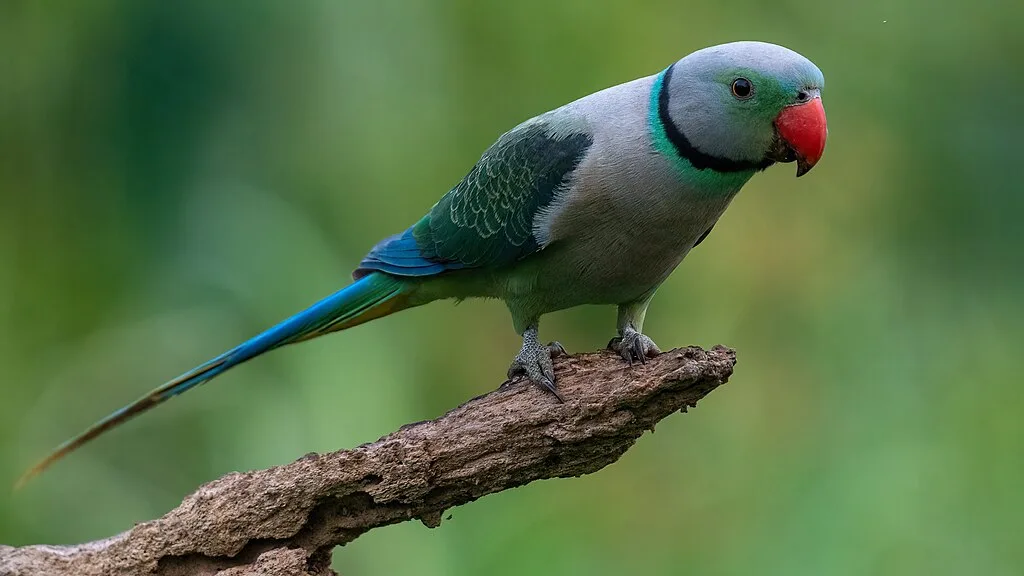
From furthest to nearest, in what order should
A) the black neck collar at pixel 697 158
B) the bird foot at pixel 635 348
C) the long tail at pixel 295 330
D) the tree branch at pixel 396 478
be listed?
the long tail at pixel 295 330, the bird foot at pixel 635 348, the black neck collar at pixel 697 158, the tree branch at pixel 396 478

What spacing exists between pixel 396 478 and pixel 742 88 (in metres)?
1.27

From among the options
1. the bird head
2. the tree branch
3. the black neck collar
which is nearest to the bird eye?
the bird head

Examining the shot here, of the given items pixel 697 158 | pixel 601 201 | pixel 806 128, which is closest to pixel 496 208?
pixel 601 201

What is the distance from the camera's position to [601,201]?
258 centimetres

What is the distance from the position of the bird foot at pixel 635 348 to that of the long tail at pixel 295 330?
0.75 metres

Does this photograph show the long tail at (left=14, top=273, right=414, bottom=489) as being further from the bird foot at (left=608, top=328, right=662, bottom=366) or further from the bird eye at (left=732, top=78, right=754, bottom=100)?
the bird eye at (left=732, top=78, right=754, bottom=100)

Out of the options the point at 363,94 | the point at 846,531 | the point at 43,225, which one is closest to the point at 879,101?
the point at 846,531

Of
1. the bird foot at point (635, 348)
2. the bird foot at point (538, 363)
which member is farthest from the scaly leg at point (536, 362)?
the bird foot at point (635, 348)

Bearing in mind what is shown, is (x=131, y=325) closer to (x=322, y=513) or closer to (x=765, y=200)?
(x=322, y=513)

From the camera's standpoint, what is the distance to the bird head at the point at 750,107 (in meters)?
2.38

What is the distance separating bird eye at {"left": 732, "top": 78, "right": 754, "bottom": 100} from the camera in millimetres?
2414

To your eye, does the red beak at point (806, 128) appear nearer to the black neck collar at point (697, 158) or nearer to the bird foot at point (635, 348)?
the black neck collar at point (697, 158)

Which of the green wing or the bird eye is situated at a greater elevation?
the green wing

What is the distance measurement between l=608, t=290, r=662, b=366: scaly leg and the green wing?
0.36 metres
